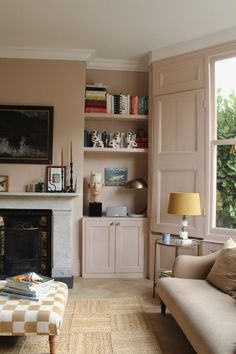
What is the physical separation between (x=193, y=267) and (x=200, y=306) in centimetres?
78

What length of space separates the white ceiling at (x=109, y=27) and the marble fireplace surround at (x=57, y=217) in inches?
71.4

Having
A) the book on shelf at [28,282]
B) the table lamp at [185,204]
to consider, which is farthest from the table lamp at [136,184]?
the book on shelf at [28,282]

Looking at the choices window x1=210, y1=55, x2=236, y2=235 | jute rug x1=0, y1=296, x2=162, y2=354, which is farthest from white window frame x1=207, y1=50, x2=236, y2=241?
jute rug x1=0, y1=296, x2=162, y2=354

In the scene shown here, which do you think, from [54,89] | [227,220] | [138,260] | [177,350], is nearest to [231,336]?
[177,350]

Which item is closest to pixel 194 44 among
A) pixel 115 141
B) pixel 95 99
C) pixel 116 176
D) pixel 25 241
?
pixel 95 99

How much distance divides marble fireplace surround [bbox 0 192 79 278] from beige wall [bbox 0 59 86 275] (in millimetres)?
159

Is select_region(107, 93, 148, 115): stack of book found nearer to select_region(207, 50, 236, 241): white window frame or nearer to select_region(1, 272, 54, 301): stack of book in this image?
select_region(207, 50, 236, 241): white window frame

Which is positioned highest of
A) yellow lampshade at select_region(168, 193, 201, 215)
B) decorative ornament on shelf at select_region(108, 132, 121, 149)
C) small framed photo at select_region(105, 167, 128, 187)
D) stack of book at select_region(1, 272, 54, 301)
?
decorative ornament on shelf at select_region(108, 132, 121, 149)

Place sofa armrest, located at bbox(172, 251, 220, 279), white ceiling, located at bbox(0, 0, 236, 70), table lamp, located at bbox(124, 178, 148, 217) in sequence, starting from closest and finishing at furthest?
sofa armrest, located at bbox(172, 251, 220, 279) < white ceiling, located at bbox(0, 0, 236, 70) < table lamp, located at bbox(124, 178, 148, 217)

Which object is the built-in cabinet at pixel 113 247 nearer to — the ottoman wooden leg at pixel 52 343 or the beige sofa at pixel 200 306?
the beige sofa at pixel 200 306

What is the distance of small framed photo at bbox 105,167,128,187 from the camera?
15.7 ft

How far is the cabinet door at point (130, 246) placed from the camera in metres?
4.47

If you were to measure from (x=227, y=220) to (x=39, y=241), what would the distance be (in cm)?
227

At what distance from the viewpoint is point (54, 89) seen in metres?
4.46
